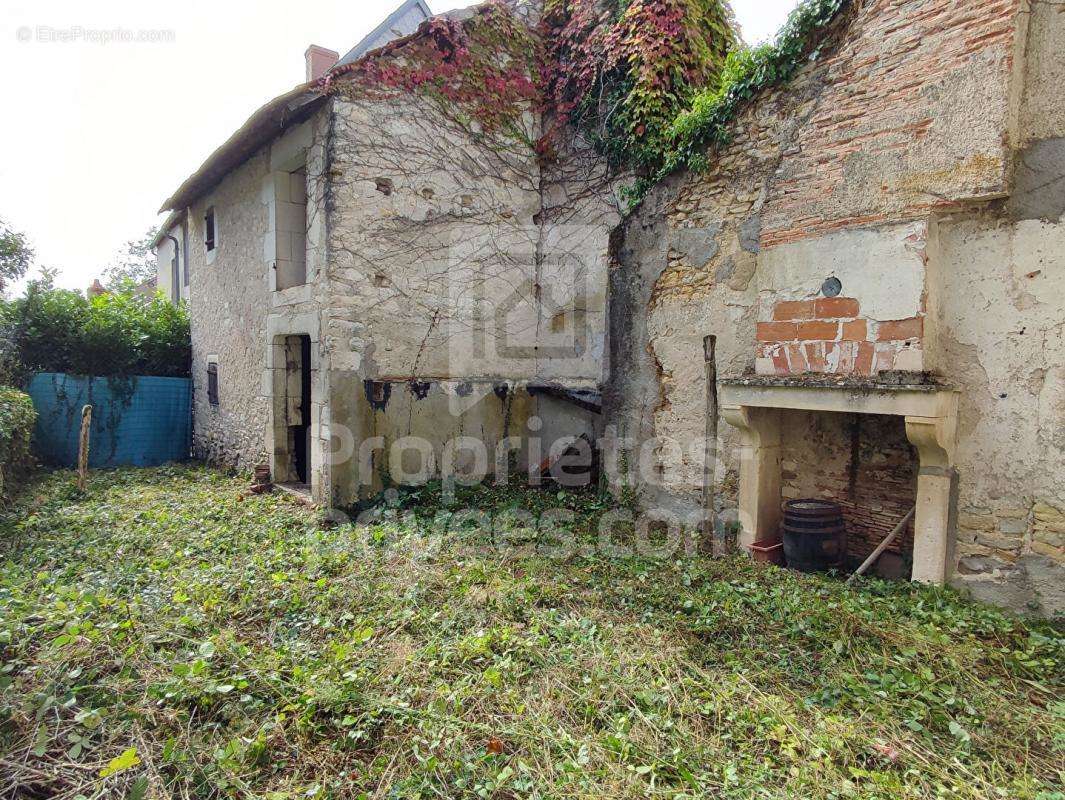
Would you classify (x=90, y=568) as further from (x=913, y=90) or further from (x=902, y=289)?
(x=913, y=90)

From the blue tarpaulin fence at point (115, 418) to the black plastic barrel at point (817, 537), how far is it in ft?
35.7

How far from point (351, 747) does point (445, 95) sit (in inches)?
277

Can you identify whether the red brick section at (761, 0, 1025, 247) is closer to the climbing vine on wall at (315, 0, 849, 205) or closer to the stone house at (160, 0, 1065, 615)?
the stone house at (160, 0, 1065, 615)

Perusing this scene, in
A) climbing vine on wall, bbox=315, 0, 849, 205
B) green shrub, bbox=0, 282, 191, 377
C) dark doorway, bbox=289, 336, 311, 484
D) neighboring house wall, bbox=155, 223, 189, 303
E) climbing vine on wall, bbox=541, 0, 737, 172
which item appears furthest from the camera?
neighboring house wall, bbox=155, 223, 189, 303

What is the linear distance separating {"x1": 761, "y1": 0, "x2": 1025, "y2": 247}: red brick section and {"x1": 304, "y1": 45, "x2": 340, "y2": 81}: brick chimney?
450 inches

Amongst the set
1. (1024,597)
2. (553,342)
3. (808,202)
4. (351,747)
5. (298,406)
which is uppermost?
(808,202)

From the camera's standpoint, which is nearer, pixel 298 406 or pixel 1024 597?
pixel 1024 597

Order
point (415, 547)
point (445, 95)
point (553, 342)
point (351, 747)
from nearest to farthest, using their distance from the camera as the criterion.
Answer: point (351, 747)
point (415, 547)
point (445, 95)
point (553, 342)

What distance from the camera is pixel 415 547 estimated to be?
5.45m

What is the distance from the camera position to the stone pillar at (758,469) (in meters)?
4.99

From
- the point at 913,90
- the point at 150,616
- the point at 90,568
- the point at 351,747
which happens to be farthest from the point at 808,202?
the point at 90,568

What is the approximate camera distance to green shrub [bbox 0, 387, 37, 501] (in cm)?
754

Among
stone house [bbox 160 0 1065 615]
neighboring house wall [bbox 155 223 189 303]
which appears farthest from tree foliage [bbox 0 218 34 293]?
stone house [bbox 160 0 1065 615]

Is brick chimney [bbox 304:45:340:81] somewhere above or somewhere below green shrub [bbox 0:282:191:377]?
above
